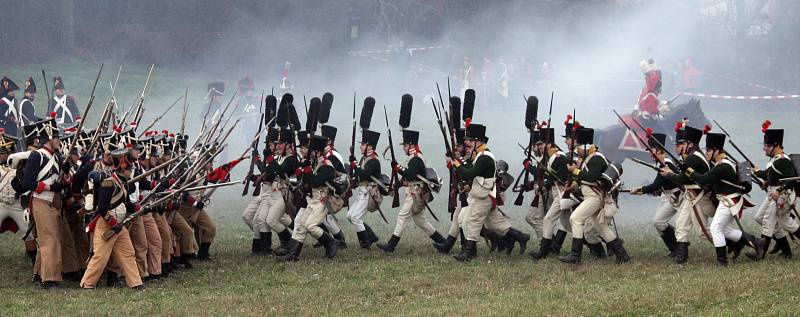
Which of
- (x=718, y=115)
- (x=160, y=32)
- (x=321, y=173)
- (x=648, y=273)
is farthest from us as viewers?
(x=160, y=32)

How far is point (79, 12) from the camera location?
3791cm

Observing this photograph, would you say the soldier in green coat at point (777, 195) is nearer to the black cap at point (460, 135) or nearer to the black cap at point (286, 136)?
the black cap at point (460, 135)

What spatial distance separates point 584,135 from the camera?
1392 centimetres

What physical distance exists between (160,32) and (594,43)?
15.6 meters

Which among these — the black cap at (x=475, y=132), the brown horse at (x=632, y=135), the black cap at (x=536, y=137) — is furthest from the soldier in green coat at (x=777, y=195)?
the brown horse at (x=632, y=135)

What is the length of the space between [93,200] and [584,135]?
5.87 meters

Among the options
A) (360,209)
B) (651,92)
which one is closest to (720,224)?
(360,209)

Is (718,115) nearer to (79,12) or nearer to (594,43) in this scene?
(594,43)

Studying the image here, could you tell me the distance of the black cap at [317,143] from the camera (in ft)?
48.0

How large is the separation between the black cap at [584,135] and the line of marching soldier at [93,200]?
4295mm

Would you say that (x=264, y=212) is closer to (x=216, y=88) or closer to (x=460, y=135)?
(x=460, y=135)

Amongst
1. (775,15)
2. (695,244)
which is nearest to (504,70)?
(775,15)

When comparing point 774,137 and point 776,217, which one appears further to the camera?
point 776,217

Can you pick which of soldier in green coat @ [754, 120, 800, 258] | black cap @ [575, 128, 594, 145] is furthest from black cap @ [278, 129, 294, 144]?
soldier in green coat @ [754, 120, 800, 258]
